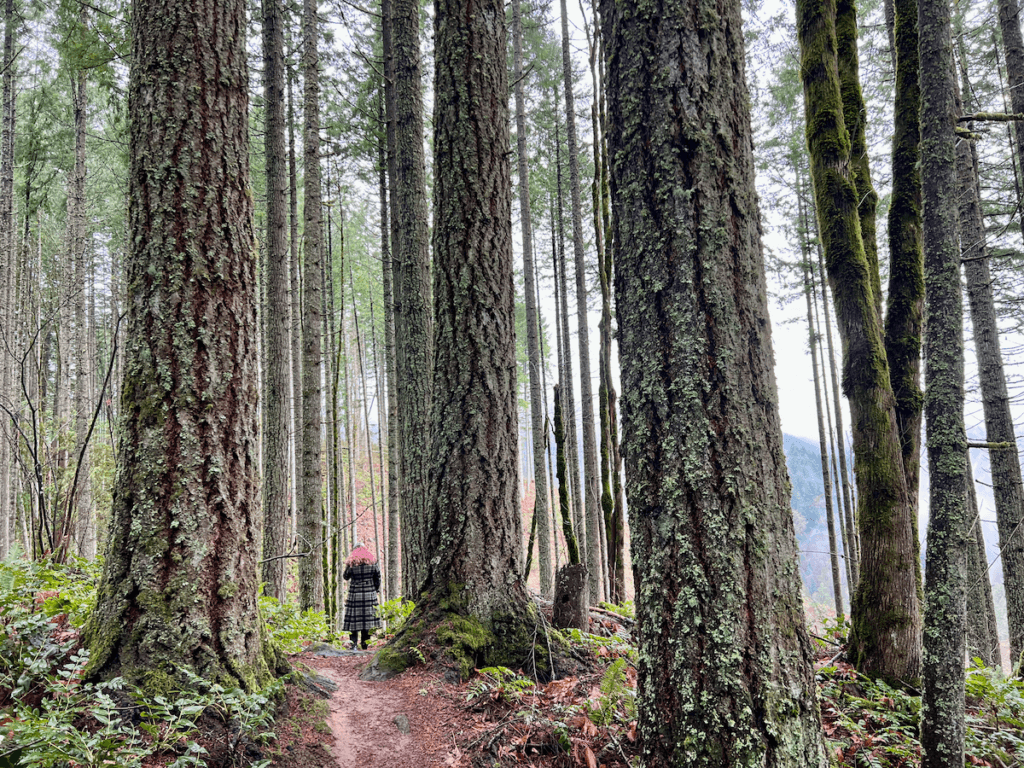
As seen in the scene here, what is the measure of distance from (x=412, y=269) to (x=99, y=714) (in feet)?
17.5

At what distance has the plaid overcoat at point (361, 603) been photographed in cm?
706

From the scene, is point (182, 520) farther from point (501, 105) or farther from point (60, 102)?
point (60, 102)

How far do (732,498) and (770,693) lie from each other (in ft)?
2.09

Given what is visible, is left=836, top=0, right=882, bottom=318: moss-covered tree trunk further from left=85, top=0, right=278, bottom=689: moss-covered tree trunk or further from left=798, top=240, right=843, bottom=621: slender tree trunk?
left=798, top=240, right=843, bottom=621: slender tree trunk

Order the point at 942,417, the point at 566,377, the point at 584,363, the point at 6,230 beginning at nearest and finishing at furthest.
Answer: the point at 942,417, the point at 6,230, the point at 584,363, the point at 566,377

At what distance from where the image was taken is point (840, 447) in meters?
15.5

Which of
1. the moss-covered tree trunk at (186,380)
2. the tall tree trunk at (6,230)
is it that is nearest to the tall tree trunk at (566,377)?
the moss-covered tree trunk at (186,380)

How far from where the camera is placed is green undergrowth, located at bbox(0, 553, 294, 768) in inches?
77.0

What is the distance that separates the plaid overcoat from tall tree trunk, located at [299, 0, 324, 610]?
82 centimetres

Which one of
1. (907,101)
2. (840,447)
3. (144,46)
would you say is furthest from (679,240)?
(840,447)

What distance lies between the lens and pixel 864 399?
423 cm

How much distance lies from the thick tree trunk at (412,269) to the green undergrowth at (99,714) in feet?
12.5

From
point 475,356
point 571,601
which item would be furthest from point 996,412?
point 475,356

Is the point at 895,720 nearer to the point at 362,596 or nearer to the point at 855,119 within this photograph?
the point at 855,119
